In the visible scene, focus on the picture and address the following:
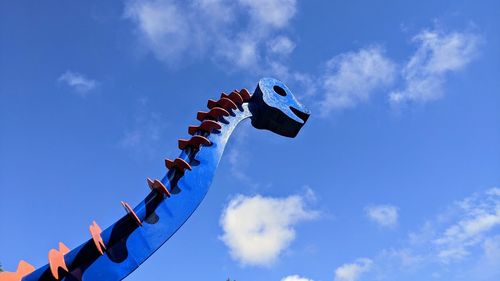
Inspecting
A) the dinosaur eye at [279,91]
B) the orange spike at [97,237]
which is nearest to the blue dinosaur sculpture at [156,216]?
the orange spike at [97,237]

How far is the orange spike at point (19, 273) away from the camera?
404 cm

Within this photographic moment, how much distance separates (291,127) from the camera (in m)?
7.23

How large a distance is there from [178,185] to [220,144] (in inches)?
38.0

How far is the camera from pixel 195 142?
541 centimetres

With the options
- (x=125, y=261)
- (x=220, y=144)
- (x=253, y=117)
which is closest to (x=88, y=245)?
(x=125, y=261)

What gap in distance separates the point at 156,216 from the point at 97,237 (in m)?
0.62

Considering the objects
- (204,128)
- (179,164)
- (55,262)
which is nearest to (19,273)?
(55,262)

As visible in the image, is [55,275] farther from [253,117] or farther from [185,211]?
[253,117]

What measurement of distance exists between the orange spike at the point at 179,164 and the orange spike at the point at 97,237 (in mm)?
1087

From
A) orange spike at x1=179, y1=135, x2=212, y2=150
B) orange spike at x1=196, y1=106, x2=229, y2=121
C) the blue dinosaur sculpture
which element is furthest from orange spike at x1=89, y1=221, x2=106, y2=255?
orange spike at x1=196, y1=106, x2=229, y2=121

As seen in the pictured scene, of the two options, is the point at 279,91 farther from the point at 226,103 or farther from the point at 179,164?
the point at 179,164

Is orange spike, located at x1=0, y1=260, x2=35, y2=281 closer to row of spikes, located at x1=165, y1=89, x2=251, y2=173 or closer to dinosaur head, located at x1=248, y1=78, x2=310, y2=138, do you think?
row of spikes, located at x1=165, y1=89, x2=251, y2=173

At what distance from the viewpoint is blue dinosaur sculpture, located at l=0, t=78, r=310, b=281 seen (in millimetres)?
4020

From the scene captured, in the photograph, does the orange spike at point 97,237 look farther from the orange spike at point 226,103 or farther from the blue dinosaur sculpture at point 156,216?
the orange spike at point 226,103
